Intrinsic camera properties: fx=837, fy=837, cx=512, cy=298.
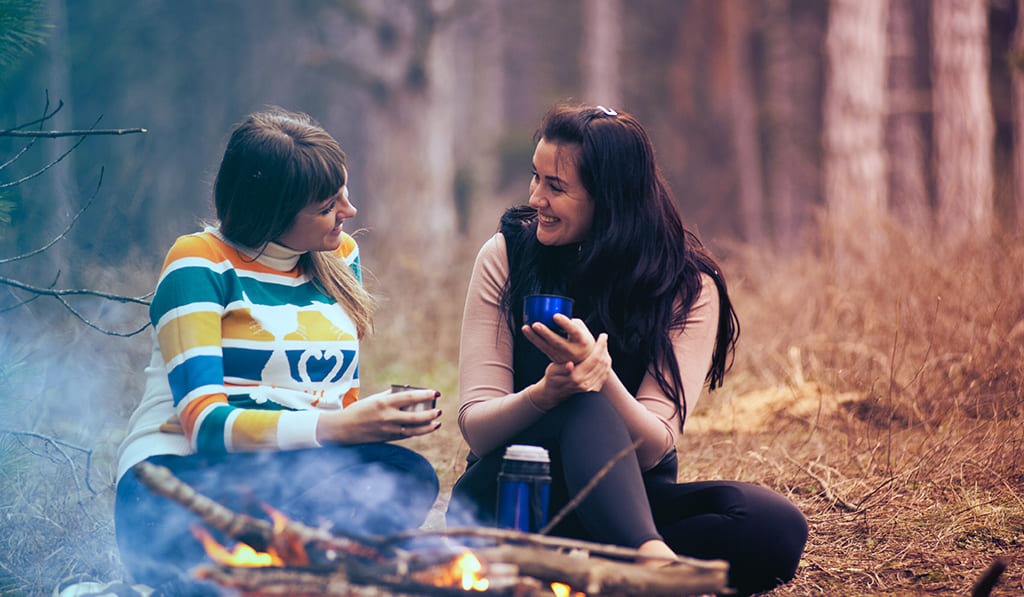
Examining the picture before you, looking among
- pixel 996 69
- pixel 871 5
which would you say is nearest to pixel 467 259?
pixel 871 5

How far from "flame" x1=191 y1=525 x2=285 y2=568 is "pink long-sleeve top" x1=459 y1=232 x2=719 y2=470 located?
2.14 ft

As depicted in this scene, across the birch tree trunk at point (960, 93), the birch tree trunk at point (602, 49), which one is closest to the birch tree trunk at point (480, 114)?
the birch tree trunk at point (602, 49)

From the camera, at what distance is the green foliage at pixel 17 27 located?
7.71 feet

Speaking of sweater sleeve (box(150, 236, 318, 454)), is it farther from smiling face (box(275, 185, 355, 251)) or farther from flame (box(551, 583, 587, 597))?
flame (box(551, 583, 587, 597))

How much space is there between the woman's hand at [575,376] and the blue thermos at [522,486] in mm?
203

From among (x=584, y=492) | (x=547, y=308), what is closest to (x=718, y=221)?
(x=547, y=308)

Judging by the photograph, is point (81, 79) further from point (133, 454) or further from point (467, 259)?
point (133, 454)

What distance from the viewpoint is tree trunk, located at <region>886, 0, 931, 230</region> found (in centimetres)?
791

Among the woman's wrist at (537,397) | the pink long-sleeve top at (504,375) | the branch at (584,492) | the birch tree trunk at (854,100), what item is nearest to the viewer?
the branch at (584,492)

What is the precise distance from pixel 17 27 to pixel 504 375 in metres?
1.69

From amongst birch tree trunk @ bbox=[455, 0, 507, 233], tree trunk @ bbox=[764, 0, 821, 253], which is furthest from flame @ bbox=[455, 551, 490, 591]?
birch tree trunk @ bbox=[455, 0, 507, 233]

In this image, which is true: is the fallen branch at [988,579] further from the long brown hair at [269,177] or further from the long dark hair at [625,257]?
the long brown hair at [269,177]

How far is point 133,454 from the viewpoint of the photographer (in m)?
1.95

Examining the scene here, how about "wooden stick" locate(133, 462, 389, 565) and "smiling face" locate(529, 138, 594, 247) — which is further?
"smiling face" locate(529, 138, 594, 247)
